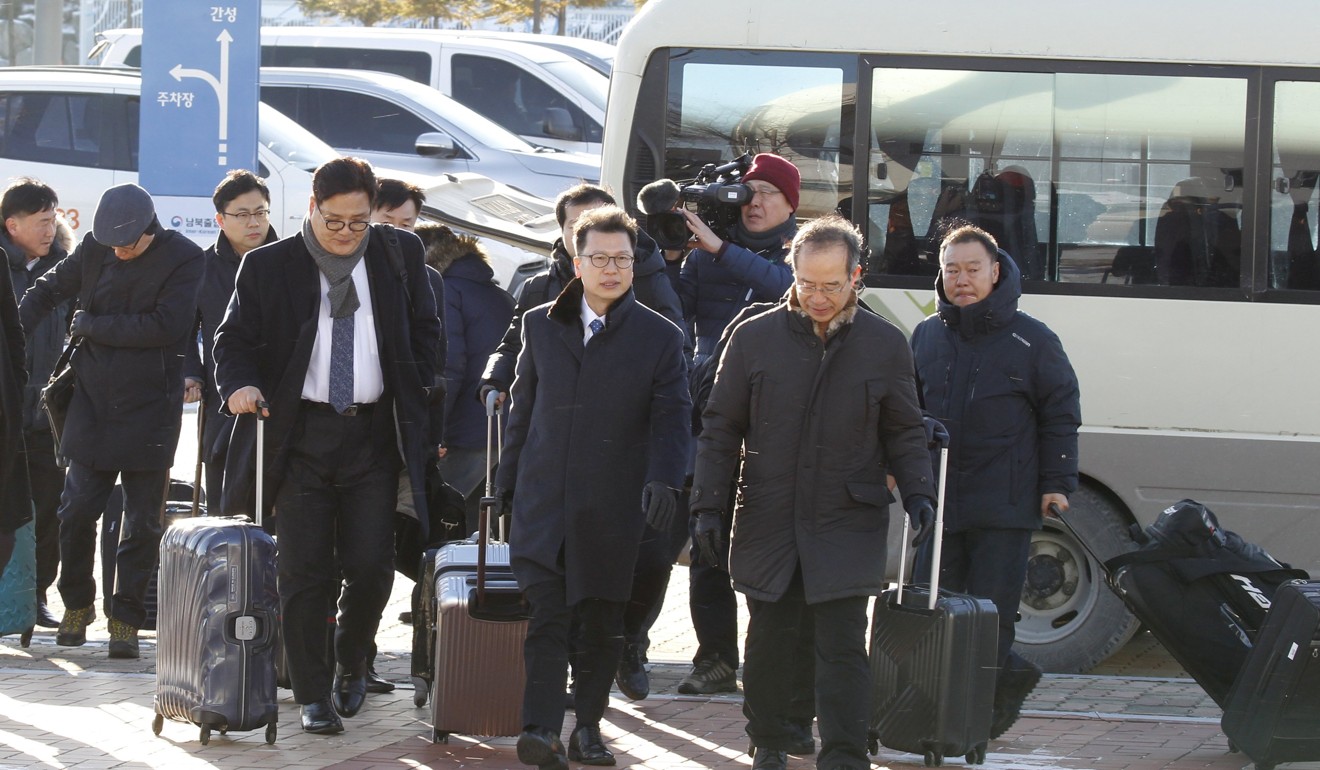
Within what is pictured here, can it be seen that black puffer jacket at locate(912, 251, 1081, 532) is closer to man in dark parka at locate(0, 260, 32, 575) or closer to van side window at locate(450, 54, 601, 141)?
man in dark parka at locate(0, 260, 32, 575)

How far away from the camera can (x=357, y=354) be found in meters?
6.15

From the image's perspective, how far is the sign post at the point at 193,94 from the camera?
348 inches

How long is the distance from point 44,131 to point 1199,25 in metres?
9.20

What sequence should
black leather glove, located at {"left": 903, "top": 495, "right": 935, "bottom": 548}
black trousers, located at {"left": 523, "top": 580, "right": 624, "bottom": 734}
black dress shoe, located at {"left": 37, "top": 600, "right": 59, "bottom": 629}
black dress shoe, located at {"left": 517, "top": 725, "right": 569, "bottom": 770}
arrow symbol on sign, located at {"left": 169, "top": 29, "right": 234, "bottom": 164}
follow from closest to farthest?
black leather glove, located at {"left": 903, "top": 495, "right": 935, "bottom": 548}
black dress shoe, located at {"left": 517, "top": 725, "right": 569, "bottom": 770}
black trousers, located at {"left": 523, "top": 580, "right": 624, "bottom": 734}
black dress shoe, located at {"left": 37, "top": 600, "right": 59, "bottom": 629}
arrow symbol on sign, located at {"left": 169, "top": 29, "right": 234, "bottom": 164}

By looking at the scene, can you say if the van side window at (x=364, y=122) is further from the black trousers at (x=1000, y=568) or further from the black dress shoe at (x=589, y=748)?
the black dress shoe at (x=589, y=748)

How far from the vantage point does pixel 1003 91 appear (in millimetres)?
7832

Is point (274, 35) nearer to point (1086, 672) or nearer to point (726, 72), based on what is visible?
point (726, 72)

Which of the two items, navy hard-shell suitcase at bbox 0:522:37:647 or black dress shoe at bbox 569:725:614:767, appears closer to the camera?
black dress shoe at bbox 569:725:614:767

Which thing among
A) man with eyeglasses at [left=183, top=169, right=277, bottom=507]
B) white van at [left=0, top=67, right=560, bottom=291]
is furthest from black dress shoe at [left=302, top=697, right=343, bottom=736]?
white van at [left=0, top=67, right=560, bottom=291]

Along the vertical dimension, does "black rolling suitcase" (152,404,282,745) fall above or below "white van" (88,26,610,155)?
below

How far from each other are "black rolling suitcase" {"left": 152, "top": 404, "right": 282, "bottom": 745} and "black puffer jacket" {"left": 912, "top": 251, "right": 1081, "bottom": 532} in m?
2.31

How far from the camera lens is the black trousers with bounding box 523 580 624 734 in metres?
5.61

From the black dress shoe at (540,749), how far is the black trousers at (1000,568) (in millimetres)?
1474

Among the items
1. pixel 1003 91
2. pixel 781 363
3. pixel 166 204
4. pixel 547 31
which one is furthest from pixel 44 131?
pixel 547 31
